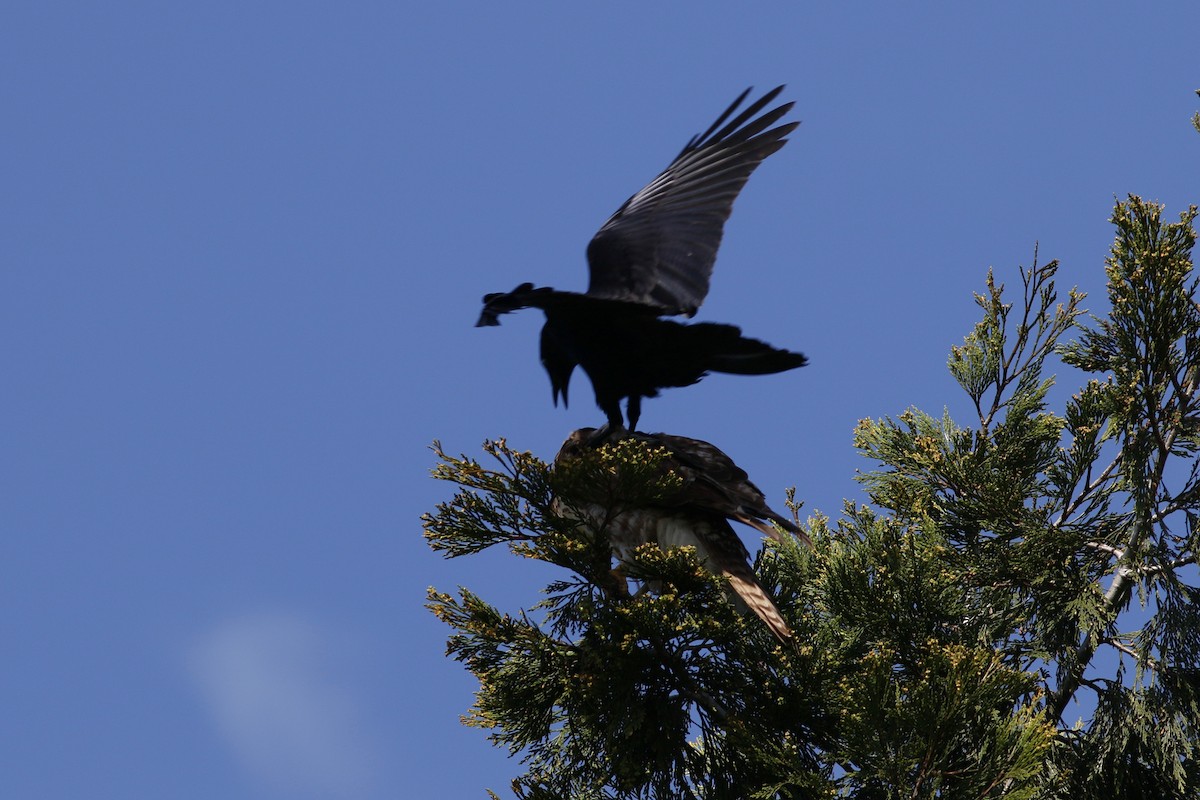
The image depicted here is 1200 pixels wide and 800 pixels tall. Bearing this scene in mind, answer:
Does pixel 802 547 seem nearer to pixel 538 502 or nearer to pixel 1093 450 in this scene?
pixel 1093 450

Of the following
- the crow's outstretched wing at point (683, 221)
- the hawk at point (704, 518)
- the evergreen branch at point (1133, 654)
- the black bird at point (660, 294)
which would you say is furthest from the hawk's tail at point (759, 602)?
the evergreen branch at point (1133, 654)

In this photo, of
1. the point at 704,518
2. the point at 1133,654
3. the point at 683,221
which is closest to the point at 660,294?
the point at 683,221

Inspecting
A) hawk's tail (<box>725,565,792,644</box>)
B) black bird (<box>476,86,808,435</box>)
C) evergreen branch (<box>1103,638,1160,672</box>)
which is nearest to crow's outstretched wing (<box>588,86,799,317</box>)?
black bird (<box>476,86,808,435</box>)

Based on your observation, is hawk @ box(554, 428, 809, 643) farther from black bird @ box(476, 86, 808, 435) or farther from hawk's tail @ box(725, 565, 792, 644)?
black bird @ box(476, 86, 808, 435)

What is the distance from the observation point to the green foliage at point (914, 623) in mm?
5594

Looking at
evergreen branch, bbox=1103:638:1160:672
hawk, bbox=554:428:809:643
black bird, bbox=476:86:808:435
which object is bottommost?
evergreen branch, bbox=1103:638:1160:672

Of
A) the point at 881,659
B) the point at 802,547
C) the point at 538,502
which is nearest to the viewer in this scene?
the point at 881,659

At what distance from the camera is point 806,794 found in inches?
219

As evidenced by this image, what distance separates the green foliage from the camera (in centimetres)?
559

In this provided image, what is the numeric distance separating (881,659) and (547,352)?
2.45 meters

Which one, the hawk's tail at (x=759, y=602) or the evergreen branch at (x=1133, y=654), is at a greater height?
the hawk's tail at (x=759, y=602)

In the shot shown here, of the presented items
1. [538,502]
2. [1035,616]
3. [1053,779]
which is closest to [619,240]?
[538,502]

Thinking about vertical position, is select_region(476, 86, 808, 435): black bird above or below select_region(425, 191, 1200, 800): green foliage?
above

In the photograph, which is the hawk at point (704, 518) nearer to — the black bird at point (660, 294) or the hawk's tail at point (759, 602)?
the hawk's tail at point (759, 602)
